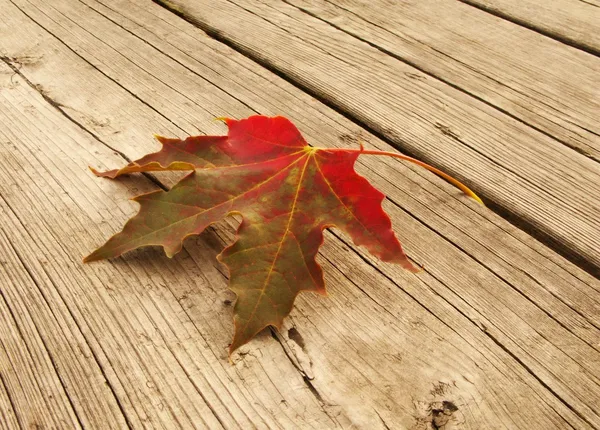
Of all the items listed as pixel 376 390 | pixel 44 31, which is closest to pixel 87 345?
pixel 376 390

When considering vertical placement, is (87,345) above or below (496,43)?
below

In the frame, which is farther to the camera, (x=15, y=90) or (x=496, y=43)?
(x=496, y=43)

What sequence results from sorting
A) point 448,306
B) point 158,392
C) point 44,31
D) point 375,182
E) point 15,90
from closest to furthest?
point 158,392
point 448,306
point 375,182
point 15,90
point 44,31

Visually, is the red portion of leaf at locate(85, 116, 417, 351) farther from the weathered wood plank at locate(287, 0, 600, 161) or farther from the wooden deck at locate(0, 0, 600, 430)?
the weathered wood plank at locate(287, 0, 600, 161)

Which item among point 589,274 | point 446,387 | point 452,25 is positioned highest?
point 452,25

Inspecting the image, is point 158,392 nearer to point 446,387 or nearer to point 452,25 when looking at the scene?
point 446,387

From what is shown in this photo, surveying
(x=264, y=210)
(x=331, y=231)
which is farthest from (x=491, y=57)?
(x=264, y=210)
